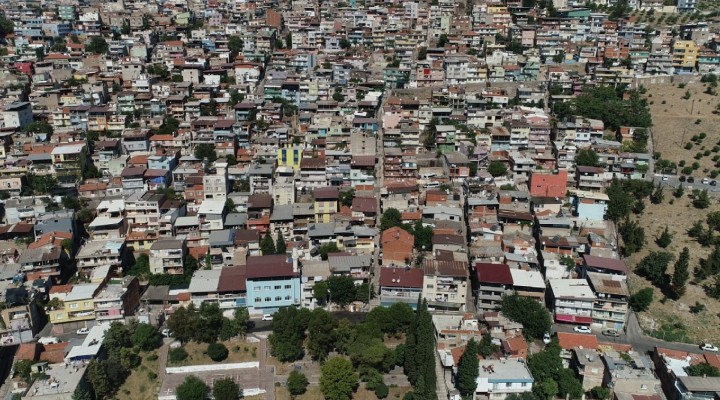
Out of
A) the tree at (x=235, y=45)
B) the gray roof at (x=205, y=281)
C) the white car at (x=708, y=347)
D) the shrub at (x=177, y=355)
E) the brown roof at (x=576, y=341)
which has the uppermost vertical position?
the tree at (x=235, y=45)

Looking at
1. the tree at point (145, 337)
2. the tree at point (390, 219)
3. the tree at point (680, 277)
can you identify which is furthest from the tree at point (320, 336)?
the tree at point (680, 277)

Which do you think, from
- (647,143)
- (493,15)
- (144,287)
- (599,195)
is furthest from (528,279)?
(493,15)

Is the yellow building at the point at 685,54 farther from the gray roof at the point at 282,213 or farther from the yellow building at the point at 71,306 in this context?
the yellow building at the point at 71,306

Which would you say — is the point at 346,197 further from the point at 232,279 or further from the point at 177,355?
the point at 177,355

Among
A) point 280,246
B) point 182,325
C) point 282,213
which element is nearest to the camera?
point 182,325

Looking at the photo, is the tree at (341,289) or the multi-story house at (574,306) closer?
the multi-story house at (574,306)

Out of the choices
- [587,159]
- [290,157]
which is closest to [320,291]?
[290,157]

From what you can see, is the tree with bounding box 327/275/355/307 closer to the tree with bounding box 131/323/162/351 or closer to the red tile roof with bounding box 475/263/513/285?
the red tile roof with bounding box 475/263/513/285
